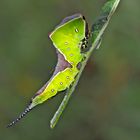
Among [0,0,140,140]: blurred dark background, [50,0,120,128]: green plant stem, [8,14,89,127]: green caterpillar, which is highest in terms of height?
[50,0,120,128]: green plant stem

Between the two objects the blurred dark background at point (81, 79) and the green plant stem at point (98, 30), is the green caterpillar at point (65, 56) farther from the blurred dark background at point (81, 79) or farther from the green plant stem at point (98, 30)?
the blurred dark background at point (81, 79)

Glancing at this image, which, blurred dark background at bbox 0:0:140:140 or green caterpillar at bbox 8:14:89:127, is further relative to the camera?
blurred dark background at bbox 0:0:140:140

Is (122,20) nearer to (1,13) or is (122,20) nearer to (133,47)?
(133,47)

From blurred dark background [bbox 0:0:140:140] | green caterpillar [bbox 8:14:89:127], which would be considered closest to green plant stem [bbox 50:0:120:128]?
green caterpillar [bbox 8:14:89:127]

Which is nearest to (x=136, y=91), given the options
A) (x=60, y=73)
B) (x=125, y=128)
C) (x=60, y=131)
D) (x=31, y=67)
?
(x=125, y=128)

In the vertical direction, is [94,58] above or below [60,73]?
below

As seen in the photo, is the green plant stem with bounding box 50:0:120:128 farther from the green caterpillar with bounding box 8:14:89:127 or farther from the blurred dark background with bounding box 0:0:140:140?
the blurred dark background with bounding box 0:0:140:140

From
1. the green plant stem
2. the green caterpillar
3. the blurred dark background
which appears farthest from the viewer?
the blurred dark background
